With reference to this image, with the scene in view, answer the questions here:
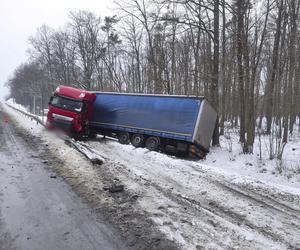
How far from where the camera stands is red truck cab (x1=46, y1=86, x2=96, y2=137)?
70.6ft

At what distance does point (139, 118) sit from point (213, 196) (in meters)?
11.7

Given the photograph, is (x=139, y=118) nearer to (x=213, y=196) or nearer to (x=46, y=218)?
(x=213, y=196)

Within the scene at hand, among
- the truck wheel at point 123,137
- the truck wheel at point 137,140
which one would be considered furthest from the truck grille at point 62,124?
the truck wheel at point 137,140

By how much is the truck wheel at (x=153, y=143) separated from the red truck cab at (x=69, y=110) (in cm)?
486

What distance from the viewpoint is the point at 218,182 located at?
10.6 m

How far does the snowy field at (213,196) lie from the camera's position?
6145 mm

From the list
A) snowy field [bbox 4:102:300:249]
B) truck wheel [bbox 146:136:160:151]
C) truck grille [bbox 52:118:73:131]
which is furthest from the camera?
truck grille [bbox 52:118:73:131]

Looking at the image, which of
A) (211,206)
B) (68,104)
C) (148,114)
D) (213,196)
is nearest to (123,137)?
(148,114)

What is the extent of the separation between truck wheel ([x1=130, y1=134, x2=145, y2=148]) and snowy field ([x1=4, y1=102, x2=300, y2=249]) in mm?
3888

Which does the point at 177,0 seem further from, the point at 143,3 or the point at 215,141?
the point at 143,3

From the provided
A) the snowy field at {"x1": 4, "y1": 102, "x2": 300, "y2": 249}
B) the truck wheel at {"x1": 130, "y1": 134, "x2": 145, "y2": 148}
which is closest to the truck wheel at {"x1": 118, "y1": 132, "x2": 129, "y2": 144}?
the truck wheel at {"x1": 130, "y1": 134, "x2": 145, "y2": 148}

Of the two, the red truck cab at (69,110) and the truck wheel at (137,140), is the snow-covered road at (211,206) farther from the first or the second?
the red truck cab at (69,110)

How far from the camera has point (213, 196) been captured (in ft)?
28.9

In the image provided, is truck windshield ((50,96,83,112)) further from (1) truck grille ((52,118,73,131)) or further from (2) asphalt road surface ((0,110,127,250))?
(2) asphalt road surface ((0,110,127,250))
